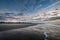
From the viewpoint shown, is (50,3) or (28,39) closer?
(28,39)

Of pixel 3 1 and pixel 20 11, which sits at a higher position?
pixel 3 1

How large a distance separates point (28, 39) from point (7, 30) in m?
0.41

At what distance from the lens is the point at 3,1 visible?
7.11 ft

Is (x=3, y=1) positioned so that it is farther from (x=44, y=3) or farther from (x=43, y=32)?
(x=43, y=32)

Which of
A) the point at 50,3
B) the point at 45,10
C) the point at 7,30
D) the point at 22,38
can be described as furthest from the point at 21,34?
the point at 50,3

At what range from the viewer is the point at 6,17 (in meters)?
2.20

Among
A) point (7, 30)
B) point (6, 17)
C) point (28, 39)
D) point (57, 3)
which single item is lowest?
point (28, 39)

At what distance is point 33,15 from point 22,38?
48 centimetres

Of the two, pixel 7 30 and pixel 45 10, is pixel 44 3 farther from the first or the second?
pixel 7 30

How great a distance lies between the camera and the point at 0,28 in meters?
2.13

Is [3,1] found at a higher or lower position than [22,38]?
higher

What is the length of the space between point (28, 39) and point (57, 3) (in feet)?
2.93

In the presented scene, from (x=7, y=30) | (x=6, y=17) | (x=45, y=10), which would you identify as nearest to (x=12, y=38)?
(x=7, y=30)

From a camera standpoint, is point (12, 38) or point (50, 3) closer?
point (12, 38)
